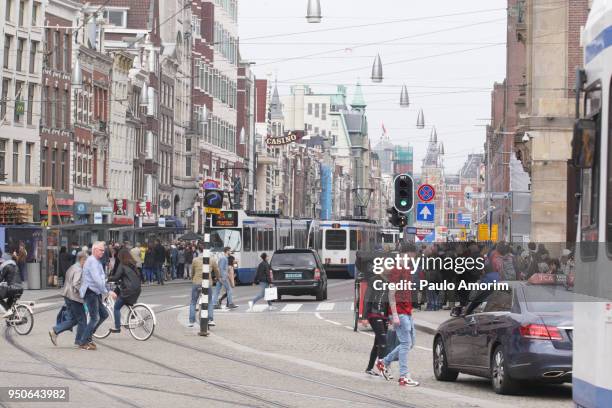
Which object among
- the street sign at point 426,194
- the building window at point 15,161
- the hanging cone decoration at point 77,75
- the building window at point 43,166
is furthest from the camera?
the hanging cone decoration at point 77,75

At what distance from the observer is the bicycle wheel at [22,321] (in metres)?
28.8

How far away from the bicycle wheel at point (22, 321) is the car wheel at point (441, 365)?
10197 millimetres

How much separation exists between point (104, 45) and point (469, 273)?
6721 centimetres

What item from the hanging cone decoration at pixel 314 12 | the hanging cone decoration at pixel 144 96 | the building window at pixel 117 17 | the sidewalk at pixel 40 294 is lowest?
the sidewalk at pixel 40 294

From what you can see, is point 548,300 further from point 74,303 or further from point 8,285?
point 8,285

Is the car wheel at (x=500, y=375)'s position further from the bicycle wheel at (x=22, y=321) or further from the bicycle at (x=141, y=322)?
the bicycle wheel at (x=22, y=321)

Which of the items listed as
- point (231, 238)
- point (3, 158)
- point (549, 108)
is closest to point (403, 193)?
point (549, 108)

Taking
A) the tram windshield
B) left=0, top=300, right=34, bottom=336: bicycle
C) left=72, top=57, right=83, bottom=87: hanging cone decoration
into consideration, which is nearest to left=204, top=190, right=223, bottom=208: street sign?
left=0, top=300, right=34, bottom=336: bicycle

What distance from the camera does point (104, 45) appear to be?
8656 centimetres

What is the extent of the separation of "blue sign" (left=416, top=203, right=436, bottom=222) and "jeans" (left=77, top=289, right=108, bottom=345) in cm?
1199

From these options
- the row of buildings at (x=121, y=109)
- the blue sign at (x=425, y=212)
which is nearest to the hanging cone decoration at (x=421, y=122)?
the row of buildings at (x=121, y=109)

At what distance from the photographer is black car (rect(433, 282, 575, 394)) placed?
58.2 ft

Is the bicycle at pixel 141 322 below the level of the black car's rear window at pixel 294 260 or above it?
below

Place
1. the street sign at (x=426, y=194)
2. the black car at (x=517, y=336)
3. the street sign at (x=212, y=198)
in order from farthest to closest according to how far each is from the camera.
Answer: the street sign at (x=426, y=194), the street sign at (x=212, y=198), the black car at (x=517, y=336)
